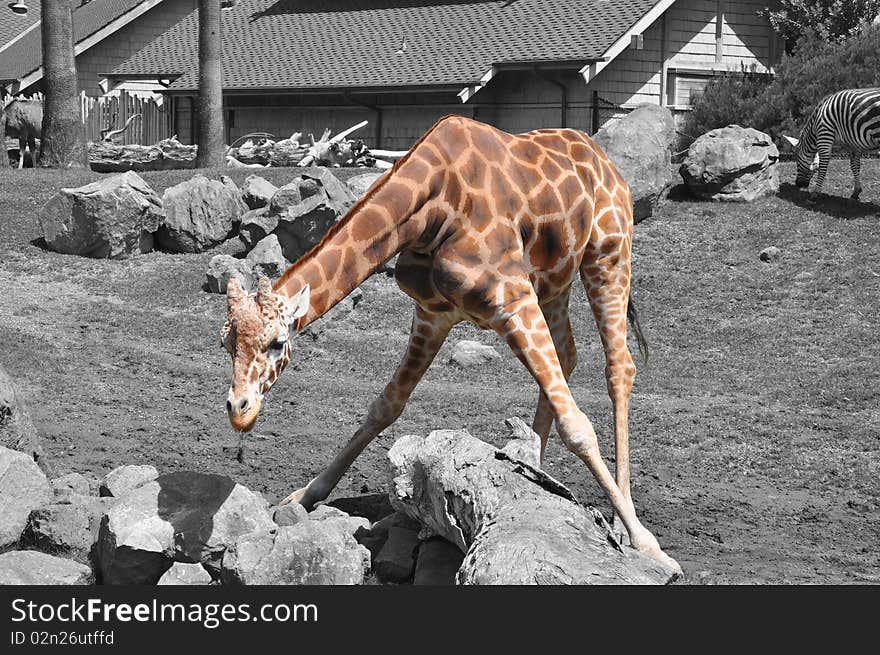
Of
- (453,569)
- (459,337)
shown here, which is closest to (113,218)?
(459,337)

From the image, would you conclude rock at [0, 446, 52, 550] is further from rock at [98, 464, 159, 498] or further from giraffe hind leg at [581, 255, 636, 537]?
giraffe hind leg at [581, 255, 636, 537]

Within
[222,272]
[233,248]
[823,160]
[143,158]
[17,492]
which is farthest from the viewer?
[143,158]

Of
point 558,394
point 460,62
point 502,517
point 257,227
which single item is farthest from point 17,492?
point 460,62

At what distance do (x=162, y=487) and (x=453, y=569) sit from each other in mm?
1618

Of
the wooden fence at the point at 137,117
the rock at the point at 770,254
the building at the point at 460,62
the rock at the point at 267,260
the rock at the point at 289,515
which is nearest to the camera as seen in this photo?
the rock at the point at 289,515

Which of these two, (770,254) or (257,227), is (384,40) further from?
(770,254)

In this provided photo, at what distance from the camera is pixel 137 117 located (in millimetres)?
28172

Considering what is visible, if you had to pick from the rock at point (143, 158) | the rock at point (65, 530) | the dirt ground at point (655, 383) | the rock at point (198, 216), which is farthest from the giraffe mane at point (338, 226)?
the rock at point (143, 158)

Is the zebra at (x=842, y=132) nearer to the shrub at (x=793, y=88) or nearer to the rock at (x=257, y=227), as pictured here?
the shrub at (x=793, y=88)

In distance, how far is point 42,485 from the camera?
21.0ft

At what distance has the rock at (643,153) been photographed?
1669cm

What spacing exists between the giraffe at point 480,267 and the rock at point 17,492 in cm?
146

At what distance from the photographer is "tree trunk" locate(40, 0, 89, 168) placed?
19719 millimetres

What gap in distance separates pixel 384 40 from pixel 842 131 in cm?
1258
